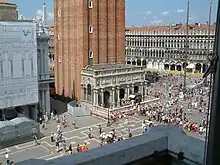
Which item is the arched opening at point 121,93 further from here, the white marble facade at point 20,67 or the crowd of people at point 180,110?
the white marble facade at point 20,67

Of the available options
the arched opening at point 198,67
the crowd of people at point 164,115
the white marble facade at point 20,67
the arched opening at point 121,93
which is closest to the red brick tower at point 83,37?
the arched opening at point 121,93

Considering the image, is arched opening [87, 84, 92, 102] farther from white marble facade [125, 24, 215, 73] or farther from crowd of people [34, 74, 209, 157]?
white marble facade [125, 24, 215, 73]

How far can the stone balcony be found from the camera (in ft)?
10.8

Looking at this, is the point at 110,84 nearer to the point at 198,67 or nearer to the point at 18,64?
the point at 18,64

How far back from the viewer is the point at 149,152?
3.89 m

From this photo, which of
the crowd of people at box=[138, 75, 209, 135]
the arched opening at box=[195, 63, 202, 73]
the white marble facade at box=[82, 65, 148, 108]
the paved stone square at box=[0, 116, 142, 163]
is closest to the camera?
the paved stone square at box=[0, 116, 142, 163]

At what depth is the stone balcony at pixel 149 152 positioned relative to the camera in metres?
3.30

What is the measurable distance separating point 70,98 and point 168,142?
93.9 feet

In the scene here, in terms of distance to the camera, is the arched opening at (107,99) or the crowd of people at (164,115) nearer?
the crowd of people at (164,115)

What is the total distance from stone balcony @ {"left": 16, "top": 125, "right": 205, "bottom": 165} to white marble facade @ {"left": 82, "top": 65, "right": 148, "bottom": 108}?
24.5 metres

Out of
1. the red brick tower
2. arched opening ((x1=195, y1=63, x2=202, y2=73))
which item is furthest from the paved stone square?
arched opening ((x1=195, y1=63, x2=202, y2=73))

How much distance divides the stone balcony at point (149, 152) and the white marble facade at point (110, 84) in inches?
965

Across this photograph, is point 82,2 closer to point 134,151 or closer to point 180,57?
point 134,151

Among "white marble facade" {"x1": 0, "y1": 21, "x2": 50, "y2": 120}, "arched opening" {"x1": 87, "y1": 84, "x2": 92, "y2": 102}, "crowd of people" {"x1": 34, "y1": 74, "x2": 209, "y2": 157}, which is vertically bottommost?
"crowd of people" {"x1": 34, "y1": 74, "x2": 209, "y2": 157}
